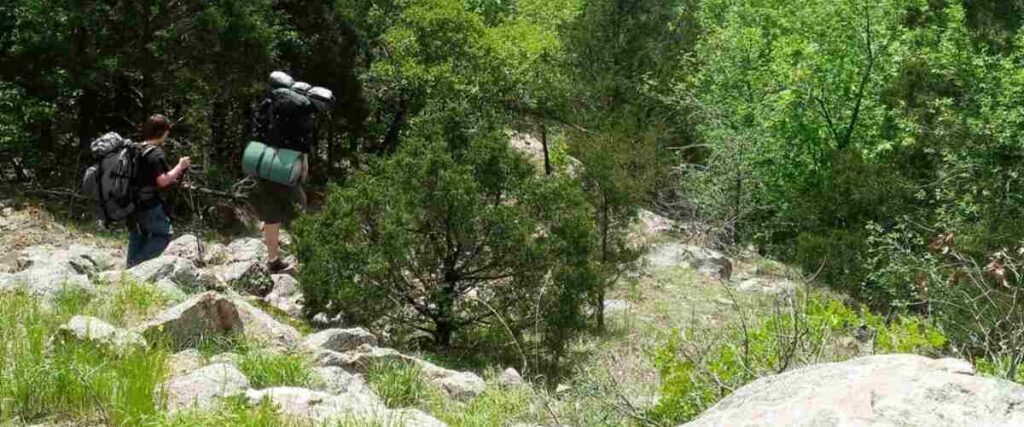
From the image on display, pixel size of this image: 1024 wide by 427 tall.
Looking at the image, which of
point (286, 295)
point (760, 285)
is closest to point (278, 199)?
point (286, 295)

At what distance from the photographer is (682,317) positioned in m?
12.9

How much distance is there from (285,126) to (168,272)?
1.99 metres

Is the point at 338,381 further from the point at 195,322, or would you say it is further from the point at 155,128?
the point at 155,128

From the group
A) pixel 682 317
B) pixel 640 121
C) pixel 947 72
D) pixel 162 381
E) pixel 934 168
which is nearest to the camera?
pixel 162 381

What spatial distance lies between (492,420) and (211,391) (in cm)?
147

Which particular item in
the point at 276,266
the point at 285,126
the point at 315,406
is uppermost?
the point at 315,406

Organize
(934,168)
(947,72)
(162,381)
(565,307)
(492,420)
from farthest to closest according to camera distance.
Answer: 1. (947,72)
2. (934,168)
3. (565,307)
4. (492,420)
5. (162,381)

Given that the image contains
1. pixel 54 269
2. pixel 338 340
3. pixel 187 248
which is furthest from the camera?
pixel 187 248

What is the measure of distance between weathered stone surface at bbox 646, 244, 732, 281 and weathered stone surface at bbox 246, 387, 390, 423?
1151 cm

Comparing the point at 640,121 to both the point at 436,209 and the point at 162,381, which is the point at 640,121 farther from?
the point at 162,381

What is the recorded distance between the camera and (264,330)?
22.5ft

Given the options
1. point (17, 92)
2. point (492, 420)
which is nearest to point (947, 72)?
point (17, 92)


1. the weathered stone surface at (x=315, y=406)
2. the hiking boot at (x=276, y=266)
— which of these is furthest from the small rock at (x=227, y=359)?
the hiking boot at (x=276, y=266)

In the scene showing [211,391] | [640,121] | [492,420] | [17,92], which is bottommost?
[640,121]
